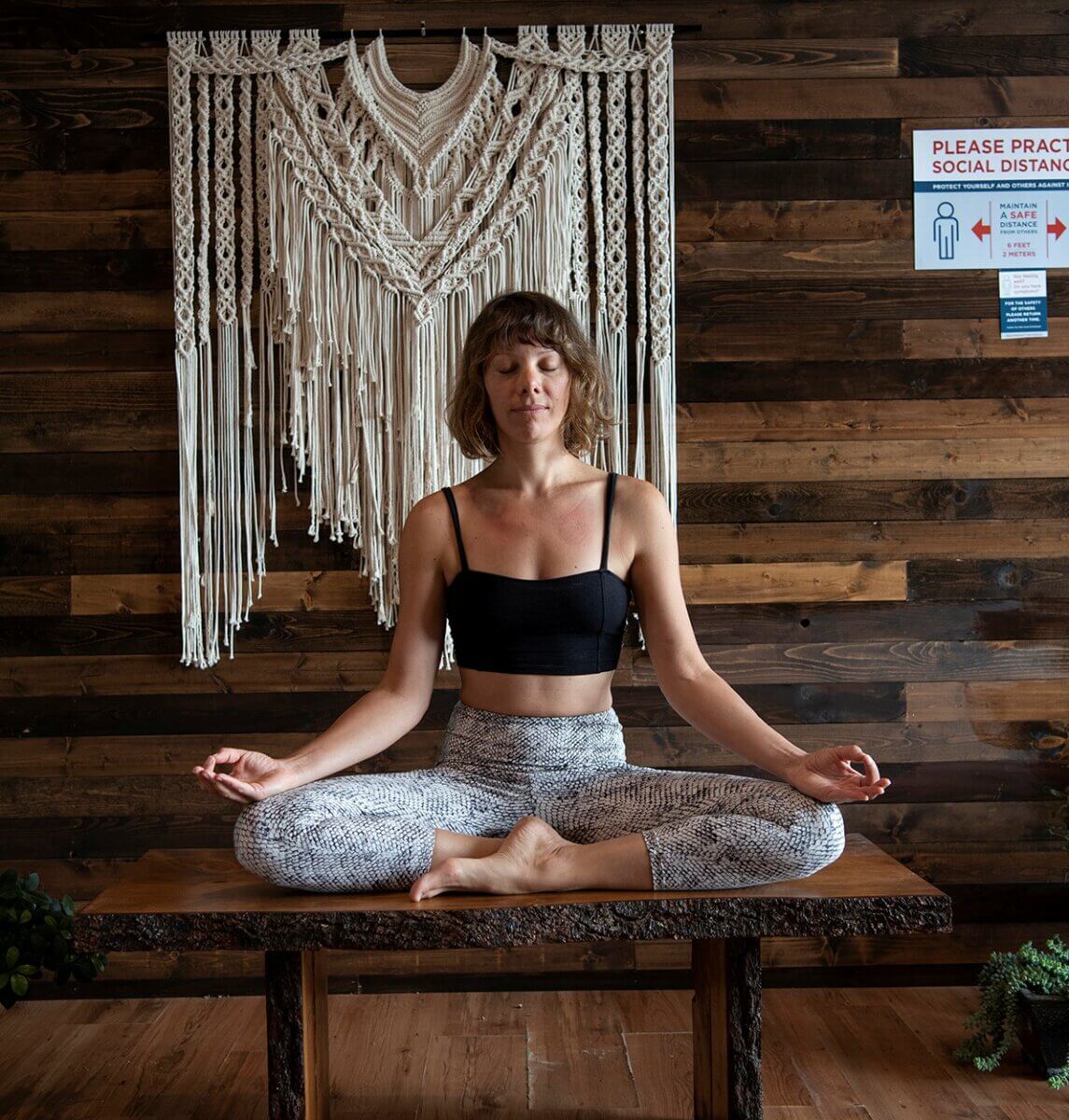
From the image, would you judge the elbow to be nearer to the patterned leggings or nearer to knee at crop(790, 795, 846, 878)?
the patterned leggings

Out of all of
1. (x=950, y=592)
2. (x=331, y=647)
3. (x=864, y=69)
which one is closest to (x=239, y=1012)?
(x=331, y=647)

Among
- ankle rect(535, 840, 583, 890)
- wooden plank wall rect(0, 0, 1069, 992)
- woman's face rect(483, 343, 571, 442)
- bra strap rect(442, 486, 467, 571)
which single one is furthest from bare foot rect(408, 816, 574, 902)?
wooden plank wall rect(0, 0, 1069, 992)

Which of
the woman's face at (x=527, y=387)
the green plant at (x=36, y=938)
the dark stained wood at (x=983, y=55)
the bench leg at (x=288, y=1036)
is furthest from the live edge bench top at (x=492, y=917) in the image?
the dark stained wood at (x=983, y=55)

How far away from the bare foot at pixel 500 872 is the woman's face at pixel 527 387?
0.67 meters

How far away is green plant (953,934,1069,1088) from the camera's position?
2.14m

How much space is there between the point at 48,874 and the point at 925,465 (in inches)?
82.1

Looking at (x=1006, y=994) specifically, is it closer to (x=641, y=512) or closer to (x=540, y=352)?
(x=641, y=512)

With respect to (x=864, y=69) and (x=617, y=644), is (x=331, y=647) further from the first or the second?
(x=864, y=69)

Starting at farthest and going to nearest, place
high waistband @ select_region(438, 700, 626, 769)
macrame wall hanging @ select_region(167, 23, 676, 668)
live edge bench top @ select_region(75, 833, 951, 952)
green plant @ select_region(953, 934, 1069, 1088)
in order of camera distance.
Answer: macrame wall hanging @ select_region(167, 23, 676, 668), green plant @ select_region(953, 934, 1069, 1088), high waistband @ select_region(438, 700, 626, 769), live edge bench top @ select_region(75, 833, 951, 952)

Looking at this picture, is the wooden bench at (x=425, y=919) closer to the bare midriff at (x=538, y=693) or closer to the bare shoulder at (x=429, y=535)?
the bare midriff at (x=538, y=693)

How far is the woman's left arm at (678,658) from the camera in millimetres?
1846

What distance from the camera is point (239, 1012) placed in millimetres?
2479

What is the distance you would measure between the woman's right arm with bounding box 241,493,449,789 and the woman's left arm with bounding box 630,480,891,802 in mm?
339

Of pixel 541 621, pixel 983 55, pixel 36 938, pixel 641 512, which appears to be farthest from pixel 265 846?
pixel 983 55
